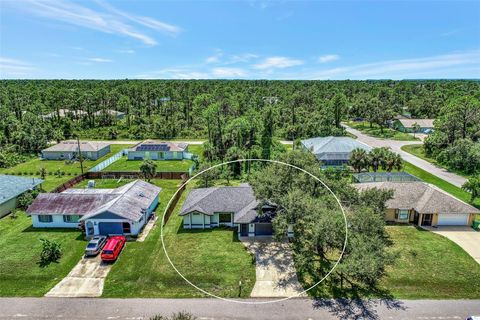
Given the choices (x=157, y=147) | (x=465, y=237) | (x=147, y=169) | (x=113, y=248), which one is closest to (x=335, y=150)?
(x=465, y=237)

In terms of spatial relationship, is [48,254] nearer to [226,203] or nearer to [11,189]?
[226,203]

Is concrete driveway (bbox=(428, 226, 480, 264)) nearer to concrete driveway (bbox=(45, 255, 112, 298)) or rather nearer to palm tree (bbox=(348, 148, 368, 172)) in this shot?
palm tree (bbox=(348, 148, 368, 172))

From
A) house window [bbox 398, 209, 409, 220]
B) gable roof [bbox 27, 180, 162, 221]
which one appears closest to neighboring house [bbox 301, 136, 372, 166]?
house window [bbox 398, 209, 409, 220]

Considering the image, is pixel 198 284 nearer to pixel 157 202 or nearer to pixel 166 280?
pixel 166 280

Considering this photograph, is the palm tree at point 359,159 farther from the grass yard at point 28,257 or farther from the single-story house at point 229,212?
the grass yard at point 28,257

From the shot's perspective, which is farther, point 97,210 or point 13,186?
point 13,186

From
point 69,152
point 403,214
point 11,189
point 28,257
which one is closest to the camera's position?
point 28,257
